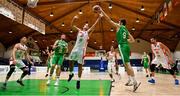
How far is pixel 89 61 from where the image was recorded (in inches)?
1602

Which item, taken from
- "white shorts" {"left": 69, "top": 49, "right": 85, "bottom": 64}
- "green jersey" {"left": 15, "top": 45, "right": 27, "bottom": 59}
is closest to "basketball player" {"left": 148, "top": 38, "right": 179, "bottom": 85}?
"white shorts" {"left": 69, "top": 49, "right": 85, "bottom": 64}

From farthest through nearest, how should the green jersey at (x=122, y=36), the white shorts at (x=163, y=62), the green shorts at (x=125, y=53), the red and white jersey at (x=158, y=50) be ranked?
the red and white jersey at (x=158, y=50) < the white shorts at (x=163, y=62) < the green jersey at (x=122, y=36) < the green shorts at (x=125, y=53)

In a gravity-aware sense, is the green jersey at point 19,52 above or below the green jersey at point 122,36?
below

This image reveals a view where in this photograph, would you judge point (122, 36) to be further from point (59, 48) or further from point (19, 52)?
point (19, 52)

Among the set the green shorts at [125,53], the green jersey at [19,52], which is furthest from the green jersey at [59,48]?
the green shorts at [125,53]

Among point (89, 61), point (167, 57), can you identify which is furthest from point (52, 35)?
point (167, 57)

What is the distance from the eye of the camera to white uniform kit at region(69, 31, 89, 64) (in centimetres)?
696

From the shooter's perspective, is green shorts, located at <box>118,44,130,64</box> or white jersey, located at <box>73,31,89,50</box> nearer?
green shorts, located at <box>118,44,130,64</box>

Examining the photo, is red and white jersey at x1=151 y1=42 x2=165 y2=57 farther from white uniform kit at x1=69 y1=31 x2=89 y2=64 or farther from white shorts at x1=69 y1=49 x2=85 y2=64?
white shorts at x1=69 y1=49 x2=85 y2=64

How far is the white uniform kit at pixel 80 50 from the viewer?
6.96 m

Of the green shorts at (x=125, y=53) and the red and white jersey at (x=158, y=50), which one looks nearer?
the green shorts at (x=125, y=53)

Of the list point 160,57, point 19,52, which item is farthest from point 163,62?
point 19,52

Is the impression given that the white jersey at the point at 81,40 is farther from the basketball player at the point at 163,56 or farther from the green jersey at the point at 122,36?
the basketball player at the point at 163,56

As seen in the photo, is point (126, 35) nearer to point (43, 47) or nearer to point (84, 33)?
point (84, 33)
